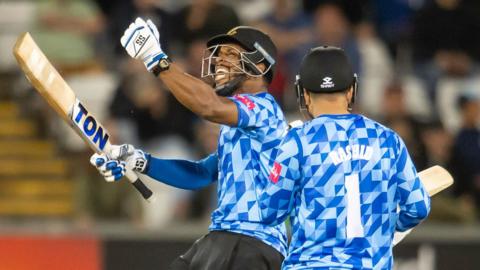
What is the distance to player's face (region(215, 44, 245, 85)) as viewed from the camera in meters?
5.51

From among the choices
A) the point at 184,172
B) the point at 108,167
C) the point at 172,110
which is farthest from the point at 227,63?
the point at 172,110

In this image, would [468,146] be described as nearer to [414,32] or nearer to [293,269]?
[414,32]

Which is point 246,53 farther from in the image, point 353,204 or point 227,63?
point 353,204

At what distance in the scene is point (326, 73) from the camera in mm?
4781

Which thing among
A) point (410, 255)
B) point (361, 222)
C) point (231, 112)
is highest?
point (231, 112)

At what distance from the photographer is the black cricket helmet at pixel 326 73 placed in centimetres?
476

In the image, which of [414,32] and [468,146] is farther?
[414,32]

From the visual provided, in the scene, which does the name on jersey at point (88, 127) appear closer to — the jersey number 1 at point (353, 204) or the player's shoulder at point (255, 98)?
the player's shoulder at point (255, 98)

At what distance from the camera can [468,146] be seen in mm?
9109

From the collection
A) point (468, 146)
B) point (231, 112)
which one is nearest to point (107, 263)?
point (468, 146)

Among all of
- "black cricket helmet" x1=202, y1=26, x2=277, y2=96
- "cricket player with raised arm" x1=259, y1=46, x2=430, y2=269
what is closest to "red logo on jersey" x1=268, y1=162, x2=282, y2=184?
"cricket player with raised arm" x1=259, y1=46, x2=430, y2=269

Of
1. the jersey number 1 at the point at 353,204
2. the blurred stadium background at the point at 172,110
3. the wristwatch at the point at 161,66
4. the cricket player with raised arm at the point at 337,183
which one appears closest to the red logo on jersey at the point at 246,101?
the wristwatch at the point at 161,66

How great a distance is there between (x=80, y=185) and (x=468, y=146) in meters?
2.64

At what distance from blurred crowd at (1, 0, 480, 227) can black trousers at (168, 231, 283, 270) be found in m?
2.97
